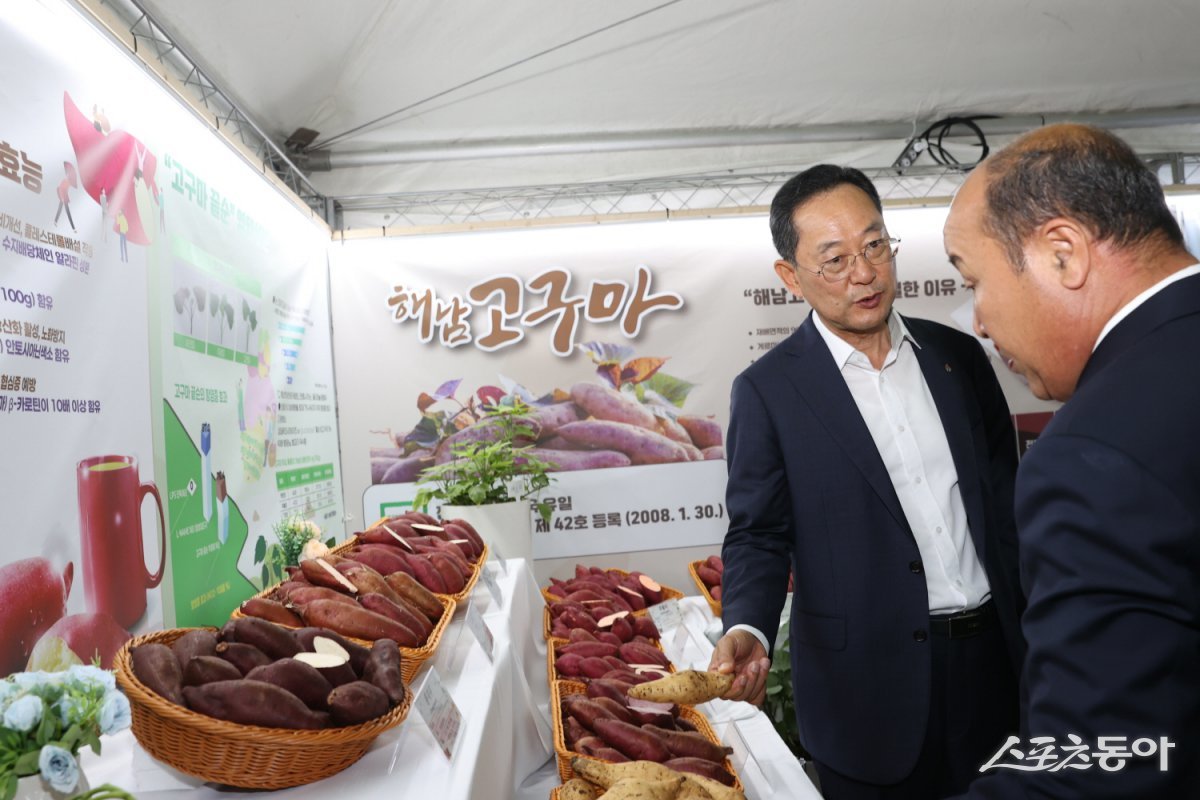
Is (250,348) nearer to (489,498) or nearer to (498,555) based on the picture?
(489,498)

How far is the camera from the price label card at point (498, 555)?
2722mm

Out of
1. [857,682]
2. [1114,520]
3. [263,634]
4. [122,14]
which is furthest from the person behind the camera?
[122,14]

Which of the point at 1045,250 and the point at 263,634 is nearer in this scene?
the point at 1045,250

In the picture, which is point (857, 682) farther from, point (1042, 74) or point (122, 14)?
point (1042, 74)

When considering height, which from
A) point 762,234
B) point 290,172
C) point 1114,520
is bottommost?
point 1114,520

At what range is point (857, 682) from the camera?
5.69 feet

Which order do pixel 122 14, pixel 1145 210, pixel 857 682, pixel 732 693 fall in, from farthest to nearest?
pixel 122 14 < pixel 857 682 < pixel 732 693 < pixel 1145 210

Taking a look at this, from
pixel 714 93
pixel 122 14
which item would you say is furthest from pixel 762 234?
pixel 122 14

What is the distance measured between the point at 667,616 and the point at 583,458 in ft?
7.02

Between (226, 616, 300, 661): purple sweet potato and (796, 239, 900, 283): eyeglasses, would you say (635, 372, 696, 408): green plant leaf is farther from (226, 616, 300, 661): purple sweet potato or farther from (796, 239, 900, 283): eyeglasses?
(226, 616, 300, 661): purple sweet potato

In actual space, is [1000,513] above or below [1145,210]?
below

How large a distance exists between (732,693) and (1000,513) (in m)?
0.73

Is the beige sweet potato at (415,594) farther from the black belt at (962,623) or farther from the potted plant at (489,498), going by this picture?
the potted plant at (489,498)

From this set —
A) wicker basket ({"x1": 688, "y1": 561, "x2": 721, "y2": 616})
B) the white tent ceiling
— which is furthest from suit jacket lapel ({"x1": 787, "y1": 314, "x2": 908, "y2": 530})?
the white tent ceiling
